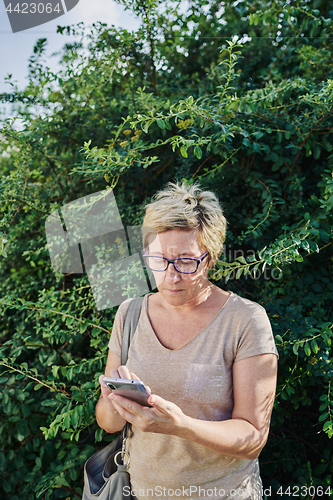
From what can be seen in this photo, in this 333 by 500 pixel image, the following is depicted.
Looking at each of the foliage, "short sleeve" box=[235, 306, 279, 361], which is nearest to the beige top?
"short sleeve" box=[235, 306, 279, 361]

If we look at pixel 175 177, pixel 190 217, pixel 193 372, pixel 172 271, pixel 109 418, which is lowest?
pixel 109 418

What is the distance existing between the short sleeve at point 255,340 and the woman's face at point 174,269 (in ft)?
0.94

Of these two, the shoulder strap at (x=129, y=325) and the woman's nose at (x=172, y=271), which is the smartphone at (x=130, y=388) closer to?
Answer: the shoulder strap at (x=129, y=325)

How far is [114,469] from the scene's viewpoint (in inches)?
67.1

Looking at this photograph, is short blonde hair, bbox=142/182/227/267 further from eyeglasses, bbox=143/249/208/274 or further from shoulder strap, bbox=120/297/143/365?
shoulder strap, bbox=120/297/143/365

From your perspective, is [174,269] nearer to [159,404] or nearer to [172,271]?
[172,271]

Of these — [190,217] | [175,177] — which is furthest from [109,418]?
[175,177]

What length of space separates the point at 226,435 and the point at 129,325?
2.08ft

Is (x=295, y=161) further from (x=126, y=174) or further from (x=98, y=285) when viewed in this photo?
(x=98, y=285)

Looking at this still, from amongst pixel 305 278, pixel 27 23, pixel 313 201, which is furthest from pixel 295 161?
pixel 27 23

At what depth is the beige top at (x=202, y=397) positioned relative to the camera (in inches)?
55.4

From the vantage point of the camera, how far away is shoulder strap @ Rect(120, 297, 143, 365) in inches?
63.4

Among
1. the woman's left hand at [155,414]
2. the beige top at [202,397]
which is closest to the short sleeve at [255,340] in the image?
the beige top at [202,397]

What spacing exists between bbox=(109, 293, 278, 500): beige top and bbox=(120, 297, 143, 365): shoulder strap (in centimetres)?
13
